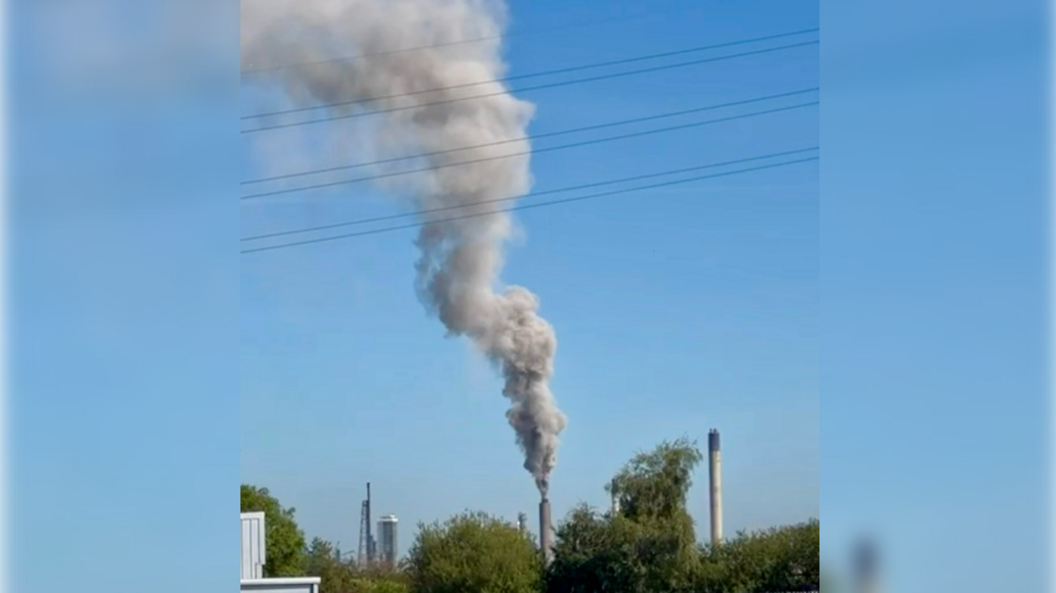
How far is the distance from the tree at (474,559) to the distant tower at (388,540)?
455 millimetres

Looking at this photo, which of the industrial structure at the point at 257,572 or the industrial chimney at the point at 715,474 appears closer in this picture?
the industrial structure at the point at 257,572

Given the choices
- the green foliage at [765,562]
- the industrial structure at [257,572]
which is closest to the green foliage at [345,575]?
the green foliage at [765,562]

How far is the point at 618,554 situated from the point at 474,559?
115 centimetres

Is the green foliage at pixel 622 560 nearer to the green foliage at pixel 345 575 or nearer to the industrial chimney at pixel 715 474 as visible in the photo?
the industrial chimney at pixel 715 474

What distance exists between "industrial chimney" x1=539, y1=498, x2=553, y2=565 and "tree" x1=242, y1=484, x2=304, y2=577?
6.81 ft

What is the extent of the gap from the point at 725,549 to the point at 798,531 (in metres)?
0.73

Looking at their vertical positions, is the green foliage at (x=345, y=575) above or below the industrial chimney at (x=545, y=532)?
below

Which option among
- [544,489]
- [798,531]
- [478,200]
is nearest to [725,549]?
[798,531]

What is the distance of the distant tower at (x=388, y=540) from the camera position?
423 inches

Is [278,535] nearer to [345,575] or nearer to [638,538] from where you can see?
[345,575]

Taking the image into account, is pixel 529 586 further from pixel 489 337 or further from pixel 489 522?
pixel 489 337

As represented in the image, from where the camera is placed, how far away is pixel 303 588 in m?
5.76

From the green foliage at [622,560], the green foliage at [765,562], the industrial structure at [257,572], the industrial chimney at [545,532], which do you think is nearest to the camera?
the industrial structure at [257,572]

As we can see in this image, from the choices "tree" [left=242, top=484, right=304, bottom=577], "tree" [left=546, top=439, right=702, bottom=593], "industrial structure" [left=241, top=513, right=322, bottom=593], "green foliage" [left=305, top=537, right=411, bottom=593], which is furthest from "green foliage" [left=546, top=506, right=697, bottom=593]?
"industrial structure" [left=241, top=513, right=322, bottom=593]
